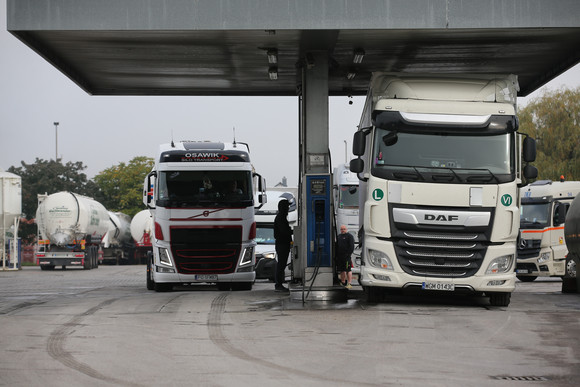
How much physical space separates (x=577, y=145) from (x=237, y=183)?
3400cm

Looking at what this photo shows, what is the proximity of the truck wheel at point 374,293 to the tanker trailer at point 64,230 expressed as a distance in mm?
31773

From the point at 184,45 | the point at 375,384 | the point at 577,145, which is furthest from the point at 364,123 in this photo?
the point at 577,145

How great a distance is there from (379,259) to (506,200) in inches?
91.3

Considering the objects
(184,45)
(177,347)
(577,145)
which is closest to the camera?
(177,347)

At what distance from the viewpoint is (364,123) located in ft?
58.9

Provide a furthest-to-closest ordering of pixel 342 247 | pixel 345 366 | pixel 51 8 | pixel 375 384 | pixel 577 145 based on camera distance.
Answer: pixel 577 145, pixel 342 247, pixel 51 8, pixel 345 366, pixel 375 384

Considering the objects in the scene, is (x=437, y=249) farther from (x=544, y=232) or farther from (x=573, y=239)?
(x=544, y=232)

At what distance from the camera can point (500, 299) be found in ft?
51.5

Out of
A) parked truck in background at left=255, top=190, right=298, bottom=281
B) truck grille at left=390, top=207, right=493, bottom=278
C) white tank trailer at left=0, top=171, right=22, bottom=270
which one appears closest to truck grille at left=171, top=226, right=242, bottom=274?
truck grille at left=390, top=207, right=493, bottom=278

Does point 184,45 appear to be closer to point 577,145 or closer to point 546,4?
point 546,4

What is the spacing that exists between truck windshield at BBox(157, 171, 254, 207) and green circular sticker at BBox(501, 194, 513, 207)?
717 cm

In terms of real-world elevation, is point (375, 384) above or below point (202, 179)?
below

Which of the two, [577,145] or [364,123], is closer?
[364,123]

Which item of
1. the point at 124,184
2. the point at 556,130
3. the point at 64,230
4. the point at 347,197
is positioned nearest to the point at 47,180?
the point at 124,184
